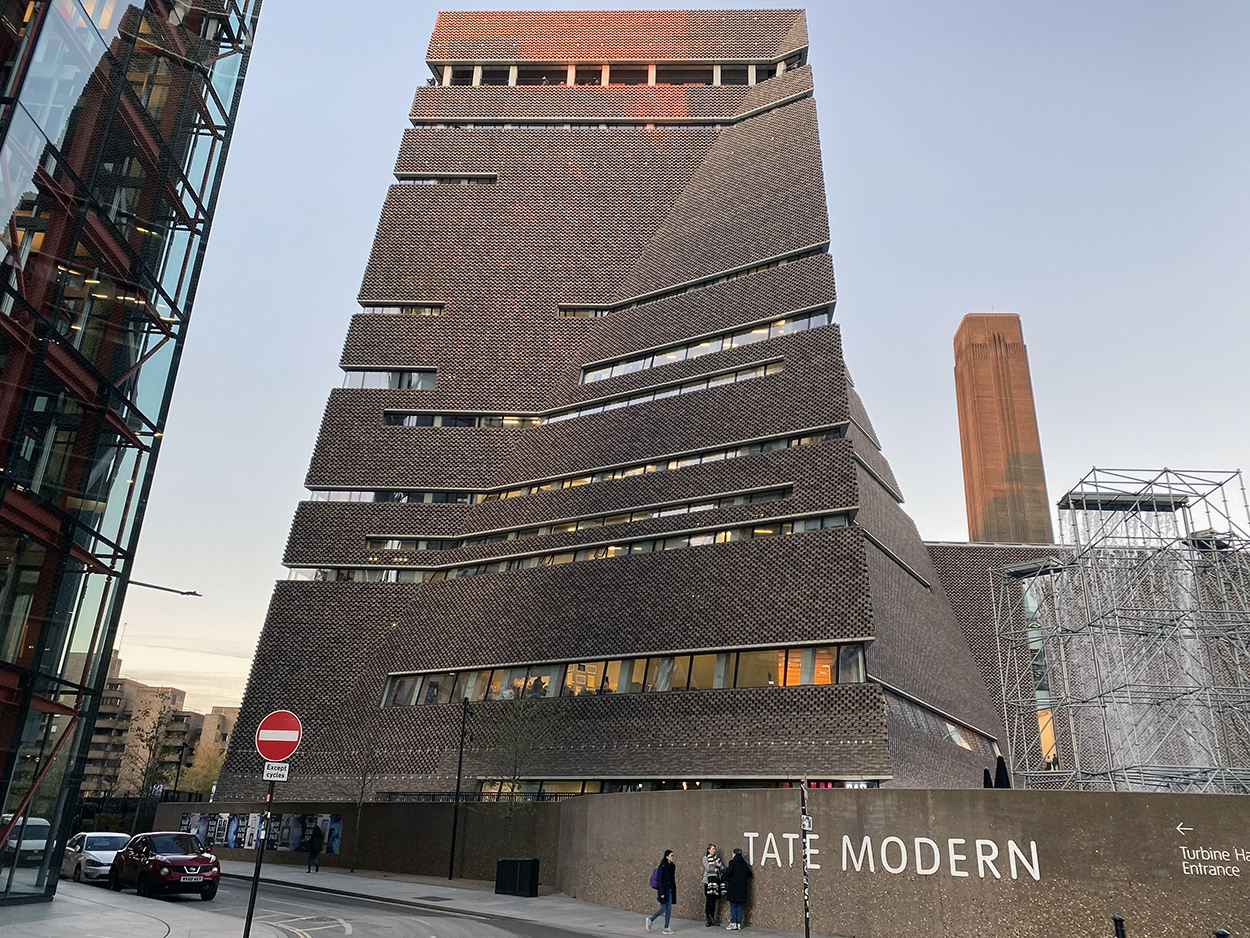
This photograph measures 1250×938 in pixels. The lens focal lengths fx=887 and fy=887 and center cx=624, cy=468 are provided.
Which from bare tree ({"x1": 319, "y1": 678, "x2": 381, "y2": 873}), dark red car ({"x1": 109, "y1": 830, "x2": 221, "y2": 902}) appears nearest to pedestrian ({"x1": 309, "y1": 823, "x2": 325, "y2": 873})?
bare tree ({"x1": 319, "y1": 678, "x2": 381, "y2": 873})

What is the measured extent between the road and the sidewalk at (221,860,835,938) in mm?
561

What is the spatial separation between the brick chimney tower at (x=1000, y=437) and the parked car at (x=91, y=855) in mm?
154372

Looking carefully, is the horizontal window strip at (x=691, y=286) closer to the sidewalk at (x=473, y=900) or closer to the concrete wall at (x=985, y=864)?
the sidewalk at (x=473, y=900)

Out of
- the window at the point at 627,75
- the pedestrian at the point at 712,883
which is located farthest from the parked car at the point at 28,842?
the window at the point at 627,75

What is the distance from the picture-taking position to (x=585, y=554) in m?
41.5

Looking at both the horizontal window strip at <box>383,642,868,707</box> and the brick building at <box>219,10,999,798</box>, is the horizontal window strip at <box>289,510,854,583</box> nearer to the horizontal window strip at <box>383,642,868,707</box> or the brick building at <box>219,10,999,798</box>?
the brick building at <box>219,10,999,798</box>

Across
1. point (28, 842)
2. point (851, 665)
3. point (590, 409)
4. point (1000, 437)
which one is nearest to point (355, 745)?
point (590, 409)

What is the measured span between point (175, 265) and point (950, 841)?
2100 cm

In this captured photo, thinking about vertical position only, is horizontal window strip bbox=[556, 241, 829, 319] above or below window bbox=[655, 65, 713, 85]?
below

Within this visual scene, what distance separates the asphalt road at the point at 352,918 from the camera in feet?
53.8

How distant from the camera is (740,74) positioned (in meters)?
65.6

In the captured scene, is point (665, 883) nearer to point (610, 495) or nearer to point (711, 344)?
point (610, 495)

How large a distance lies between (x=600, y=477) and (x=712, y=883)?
26.7 m

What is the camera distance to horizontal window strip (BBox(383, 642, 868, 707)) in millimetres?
32656
